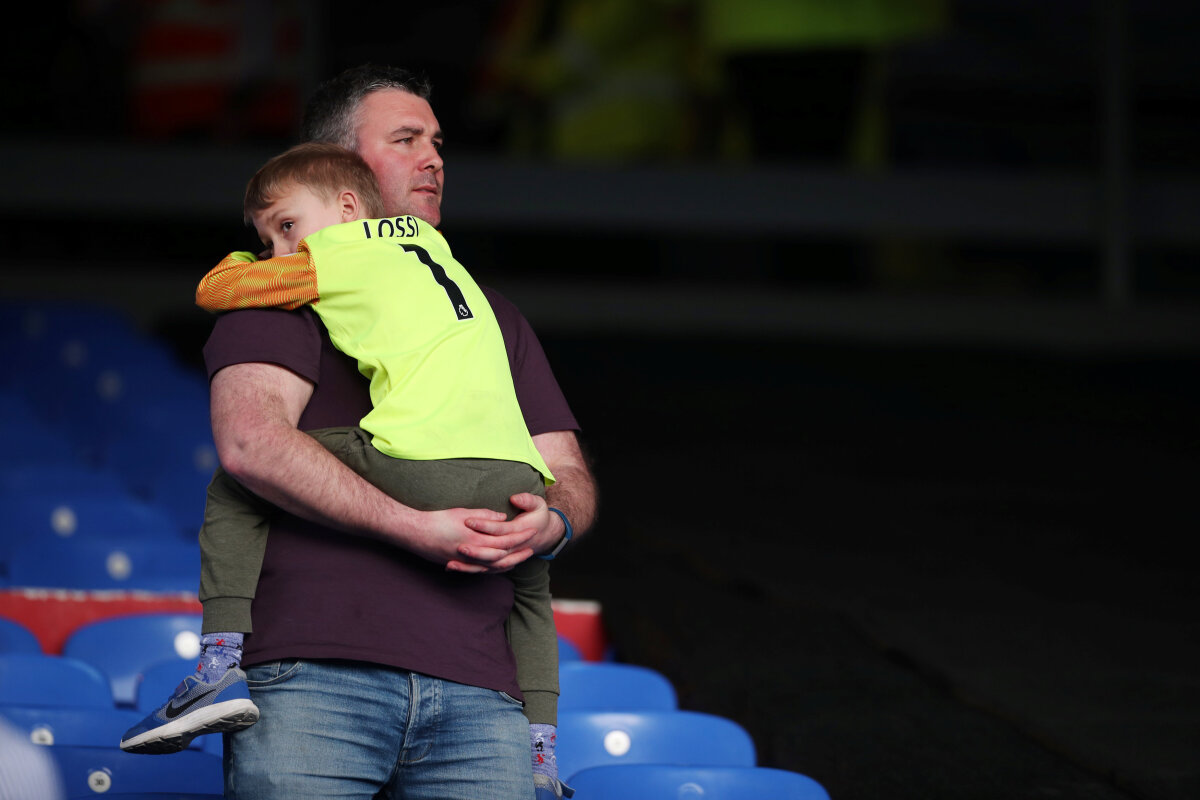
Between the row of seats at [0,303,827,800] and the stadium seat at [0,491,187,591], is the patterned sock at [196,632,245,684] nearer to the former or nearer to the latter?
the row of seats at [0,303,827,800]

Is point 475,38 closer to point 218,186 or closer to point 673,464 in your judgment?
point 218,186

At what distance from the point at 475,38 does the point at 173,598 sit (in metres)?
7.39

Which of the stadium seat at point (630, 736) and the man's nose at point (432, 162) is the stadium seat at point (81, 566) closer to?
the stadium seat at point (630, 736)

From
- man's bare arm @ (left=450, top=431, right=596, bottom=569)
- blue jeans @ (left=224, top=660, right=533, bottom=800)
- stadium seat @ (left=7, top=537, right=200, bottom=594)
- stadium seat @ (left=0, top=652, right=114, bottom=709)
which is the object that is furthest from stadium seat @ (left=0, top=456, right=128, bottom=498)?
blue jeans @ (left=224, top=660, right=533, bottom=800)

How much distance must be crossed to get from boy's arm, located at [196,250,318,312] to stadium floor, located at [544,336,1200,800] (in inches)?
53.0

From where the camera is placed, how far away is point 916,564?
152 inches

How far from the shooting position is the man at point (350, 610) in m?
1.34

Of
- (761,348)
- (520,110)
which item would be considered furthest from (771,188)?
(520,110)

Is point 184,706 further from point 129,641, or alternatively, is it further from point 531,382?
point 129,641

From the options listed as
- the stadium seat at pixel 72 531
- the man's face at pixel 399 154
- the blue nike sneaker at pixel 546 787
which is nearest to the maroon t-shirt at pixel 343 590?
the blue nike sneaker at pixel 546 787

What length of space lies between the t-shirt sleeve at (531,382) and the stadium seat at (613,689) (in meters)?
0.80

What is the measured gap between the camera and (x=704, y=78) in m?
7.30

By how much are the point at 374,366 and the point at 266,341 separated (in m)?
0.11

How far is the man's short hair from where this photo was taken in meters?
1.65
